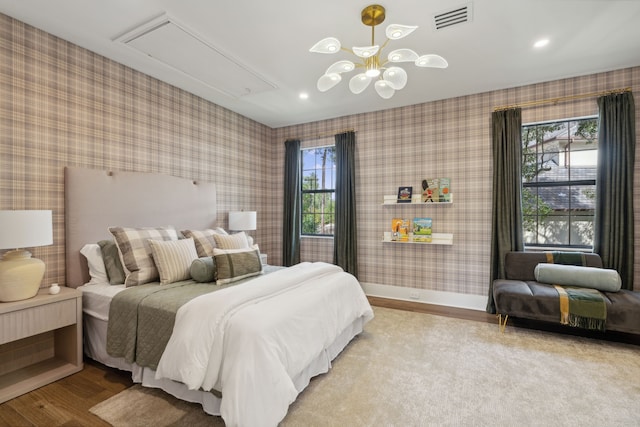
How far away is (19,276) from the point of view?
2.04 m

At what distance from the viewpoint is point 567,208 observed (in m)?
3.55

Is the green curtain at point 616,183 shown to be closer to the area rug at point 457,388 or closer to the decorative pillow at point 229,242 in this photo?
the area rug at point 457,388

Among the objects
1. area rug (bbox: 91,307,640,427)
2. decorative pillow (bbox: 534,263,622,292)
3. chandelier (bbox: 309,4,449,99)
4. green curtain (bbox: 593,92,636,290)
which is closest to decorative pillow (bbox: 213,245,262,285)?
area rug (bbox: 91,307,640,427)

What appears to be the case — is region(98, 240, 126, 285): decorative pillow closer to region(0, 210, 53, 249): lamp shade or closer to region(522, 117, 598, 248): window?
region(0, 210, 53, 249): lamp shade

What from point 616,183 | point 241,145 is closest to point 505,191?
point 616,183

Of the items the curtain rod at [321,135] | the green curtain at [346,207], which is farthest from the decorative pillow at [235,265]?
the curtain rod at [321,135]

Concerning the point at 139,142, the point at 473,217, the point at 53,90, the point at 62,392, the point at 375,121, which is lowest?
the point at 62,392

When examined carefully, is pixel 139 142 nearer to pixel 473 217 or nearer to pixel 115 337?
pixel 115 337

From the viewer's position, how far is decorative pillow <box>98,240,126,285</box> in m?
2.50

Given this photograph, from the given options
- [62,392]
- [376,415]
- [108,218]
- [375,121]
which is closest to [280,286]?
[376,415]

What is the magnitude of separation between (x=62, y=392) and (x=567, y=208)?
5.07 metres

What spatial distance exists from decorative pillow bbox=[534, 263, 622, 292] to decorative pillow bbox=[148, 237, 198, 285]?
3.56m

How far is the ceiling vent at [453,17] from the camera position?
7.25 ft

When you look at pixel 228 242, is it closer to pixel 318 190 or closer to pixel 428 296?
pixel 318 190
